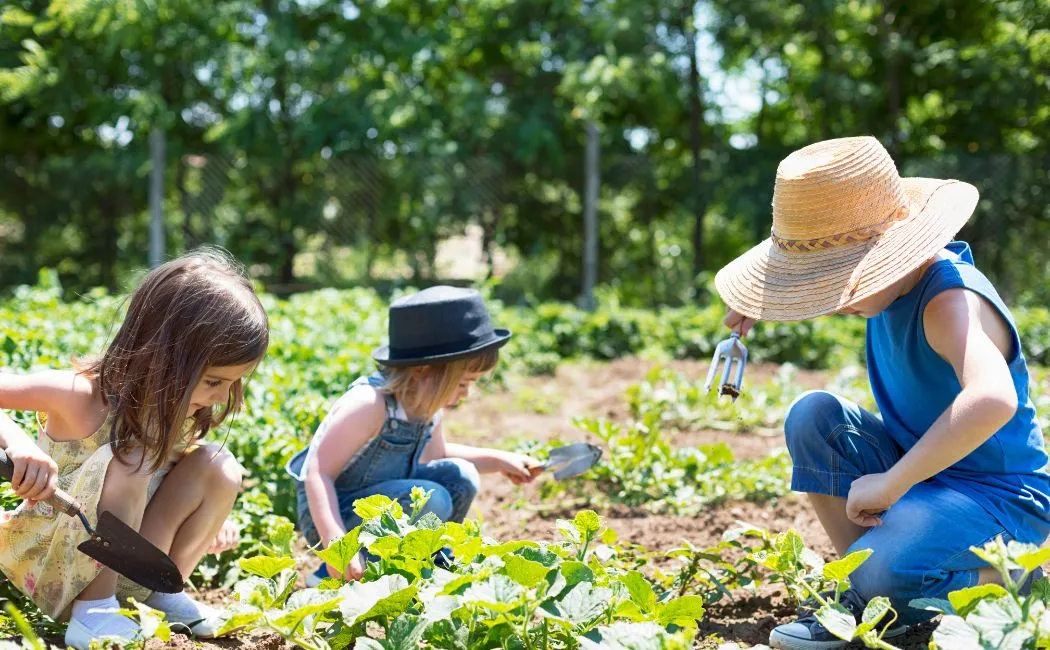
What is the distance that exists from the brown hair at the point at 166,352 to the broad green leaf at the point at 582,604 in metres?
0.92

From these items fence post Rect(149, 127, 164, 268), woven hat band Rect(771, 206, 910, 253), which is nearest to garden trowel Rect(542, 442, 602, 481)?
woven hat band Rect(771, 206, 910, 253)

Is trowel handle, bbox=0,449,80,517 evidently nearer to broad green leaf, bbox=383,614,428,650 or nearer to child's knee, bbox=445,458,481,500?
broad green leaf, bbox=383,614,428,650

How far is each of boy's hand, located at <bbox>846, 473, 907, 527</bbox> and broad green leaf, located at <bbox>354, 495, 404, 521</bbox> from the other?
94 centimetres

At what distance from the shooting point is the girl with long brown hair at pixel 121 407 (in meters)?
2.26

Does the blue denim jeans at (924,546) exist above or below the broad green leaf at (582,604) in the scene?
below

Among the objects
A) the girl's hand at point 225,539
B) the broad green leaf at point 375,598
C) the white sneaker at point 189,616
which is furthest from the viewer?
the girl's hand at point 225,539

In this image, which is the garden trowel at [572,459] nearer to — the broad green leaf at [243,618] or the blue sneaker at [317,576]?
the blue sneaker at [317,576]

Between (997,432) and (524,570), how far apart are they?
44.4 inches

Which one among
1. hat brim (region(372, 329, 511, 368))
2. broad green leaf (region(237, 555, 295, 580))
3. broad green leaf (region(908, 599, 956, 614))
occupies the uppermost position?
hat brim (region(372, 329, 511, 368))

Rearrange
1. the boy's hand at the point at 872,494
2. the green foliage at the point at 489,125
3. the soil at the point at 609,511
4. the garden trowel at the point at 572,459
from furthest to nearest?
the green foliage at the point at 489,125 < the garden trowel at the point at 572,459 < the soil at the point at 609,511 < the boy's hand at the point at 872,494

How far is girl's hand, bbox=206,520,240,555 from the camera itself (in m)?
2.70

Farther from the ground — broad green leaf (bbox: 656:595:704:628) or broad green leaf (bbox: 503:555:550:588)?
broad green leaf (bbox: 503:555:550:588)

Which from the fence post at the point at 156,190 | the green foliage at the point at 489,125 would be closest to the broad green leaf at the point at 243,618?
the green foliage at the point at 489,125

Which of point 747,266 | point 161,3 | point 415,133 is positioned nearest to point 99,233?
point 161,3
